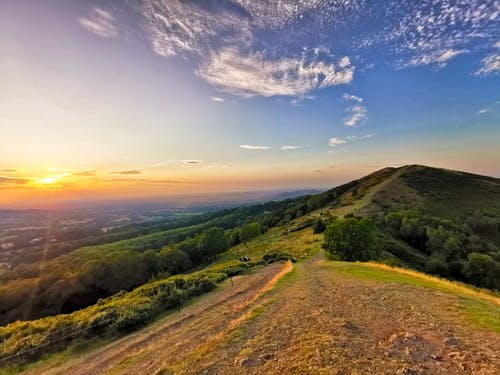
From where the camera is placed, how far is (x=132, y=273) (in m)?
79.6

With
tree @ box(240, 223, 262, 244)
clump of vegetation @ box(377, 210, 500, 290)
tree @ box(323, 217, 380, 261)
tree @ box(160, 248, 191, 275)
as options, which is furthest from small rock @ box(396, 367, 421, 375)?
tree @ box(240, 223, 262, 244)

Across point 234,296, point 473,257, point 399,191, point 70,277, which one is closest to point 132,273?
point 70,277

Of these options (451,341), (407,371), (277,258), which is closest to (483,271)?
(277,258)

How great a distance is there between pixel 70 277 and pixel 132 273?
14689 millimetres

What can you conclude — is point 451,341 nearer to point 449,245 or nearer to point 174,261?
point 449,245

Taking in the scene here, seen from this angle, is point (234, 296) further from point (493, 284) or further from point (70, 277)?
point (70, 277)

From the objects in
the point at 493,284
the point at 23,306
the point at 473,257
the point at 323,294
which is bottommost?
the point at 23,306

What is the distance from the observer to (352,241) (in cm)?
4669

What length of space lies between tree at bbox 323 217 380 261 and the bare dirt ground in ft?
81.6

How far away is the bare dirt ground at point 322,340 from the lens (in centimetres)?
965

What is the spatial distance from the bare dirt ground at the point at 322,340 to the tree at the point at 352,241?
81.6 feet

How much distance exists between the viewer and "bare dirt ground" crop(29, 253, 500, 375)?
9648 millimetres

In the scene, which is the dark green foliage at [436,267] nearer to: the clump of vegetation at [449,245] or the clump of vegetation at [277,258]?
the clump of vegetation at [449,245]

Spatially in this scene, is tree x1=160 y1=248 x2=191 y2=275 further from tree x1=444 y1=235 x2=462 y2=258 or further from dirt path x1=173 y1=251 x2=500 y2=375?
dirt path x1=173 y1=251 x2=500 y2=375
